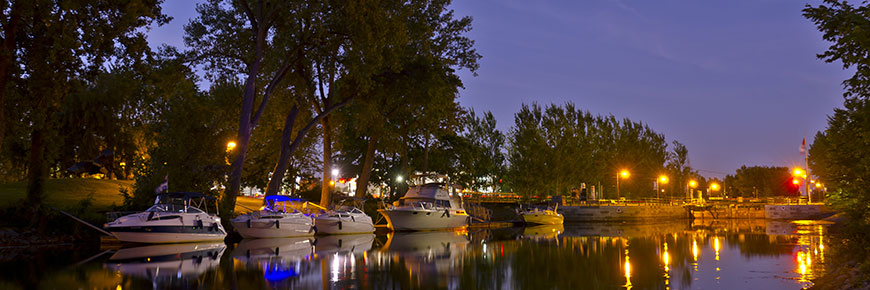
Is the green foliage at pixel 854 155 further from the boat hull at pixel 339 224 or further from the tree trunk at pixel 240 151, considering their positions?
the tree trunk at pixel 240 151

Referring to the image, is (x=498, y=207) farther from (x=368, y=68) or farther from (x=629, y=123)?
(x=368, y=68)

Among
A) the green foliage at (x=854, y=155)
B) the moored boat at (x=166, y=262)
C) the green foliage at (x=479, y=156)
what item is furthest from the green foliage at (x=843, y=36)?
the green foliage at (x=479, y=156)

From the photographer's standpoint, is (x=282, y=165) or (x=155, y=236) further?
(x=282, y=165)

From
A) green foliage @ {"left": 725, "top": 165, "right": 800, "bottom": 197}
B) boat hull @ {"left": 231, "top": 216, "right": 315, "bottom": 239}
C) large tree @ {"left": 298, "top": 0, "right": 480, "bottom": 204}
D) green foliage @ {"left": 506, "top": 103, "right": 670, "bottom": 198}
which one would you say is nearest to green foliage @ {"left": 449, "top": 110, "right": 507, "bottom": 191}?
green foliage @ {"left": 506, "top": 103, "right": 670, "bottom": 198}

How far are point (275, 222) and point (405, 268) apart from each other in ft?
54.9

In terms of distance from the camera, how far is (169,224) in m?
28.3

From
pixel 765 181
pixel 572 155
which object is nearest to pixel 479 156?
pixel 572 155

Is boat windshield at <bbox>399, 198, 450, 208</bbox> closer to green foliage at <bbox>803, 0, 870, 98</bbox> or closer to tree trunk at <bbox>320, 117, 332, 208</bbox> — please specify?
tree trunk at <bbox>320, 117, 332, 208</bbox>

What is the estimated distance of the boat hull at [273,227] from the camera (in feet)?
109

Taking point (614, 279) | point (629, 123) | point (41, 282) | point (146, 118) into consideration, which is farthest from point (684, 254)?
point (629, 123)

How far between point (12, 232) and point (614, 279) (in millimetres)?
25174

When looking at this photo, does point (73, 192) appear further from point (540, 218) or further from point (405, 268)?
point (540, 218)

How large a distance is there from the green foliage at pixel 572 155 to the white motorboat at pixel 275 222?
37951 millimetres

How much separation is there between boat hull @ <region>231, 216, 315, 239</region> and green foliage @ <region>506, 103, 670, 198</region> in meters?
39.0
